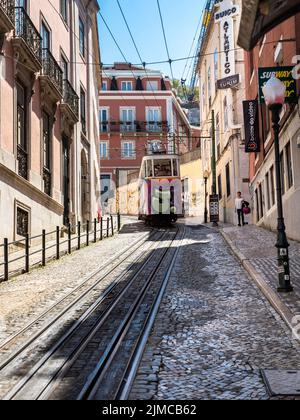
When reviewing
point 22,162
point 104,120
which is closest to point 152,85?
point 104,120

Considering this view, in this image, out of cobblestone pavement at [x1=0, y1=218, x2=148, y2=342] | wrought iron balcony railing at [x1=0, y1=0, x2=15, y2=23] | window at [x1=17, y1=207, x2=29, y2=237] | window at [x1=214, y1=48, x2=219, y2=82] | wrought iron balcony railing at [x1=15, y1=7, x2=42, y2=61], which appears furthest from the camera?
window at [x1=214, y1=48, x2=219, y2=82]

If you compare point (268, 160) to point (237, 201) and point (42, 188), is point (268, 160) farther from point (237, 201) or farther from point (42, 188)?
point (42, 188)

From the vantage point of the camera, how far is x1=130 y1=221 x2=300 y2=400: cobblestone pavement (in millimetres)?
4836

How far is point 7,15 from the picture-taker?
1567 cm

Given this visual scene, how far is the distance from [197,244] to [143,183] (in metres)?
10.2

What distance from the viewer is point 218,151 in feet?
Result: 119

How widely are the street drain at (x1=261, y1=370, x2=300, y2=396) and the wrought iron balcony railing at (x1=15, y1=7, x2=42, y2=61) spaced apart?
47.7ft

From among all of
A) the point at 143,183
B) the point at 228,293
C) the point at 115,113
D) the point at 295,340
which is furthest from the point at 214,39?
the point at 295,340

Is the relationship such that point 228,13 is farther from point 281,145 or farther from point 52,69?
point 281,145

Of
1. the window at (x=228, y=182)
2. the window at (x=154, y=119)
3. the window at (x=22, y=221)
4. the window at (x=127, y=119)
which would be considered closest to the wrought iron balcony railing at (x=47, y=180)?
the window at (x=22, y=221)

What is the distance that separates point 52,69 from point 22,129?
456cm

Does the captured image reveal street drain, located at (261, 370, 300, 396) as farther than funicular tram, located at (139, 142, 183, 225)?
No

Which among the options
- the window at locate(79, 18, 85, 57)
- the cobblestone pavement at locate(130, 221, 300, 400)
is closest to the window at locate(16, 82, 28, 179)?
the cobblestone pavement at locate(130, 221, 300, 400)

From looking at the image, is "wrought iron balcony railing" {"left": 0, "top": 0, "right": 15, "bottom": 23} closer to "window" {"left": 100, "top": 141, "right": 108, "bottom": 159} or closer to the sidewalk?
the sidewalk
